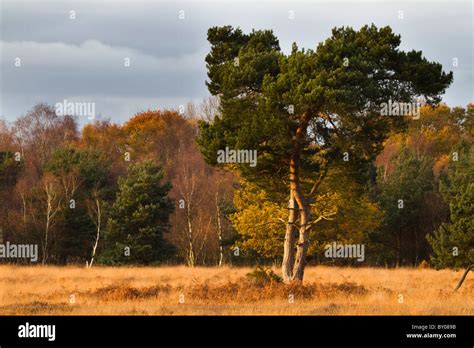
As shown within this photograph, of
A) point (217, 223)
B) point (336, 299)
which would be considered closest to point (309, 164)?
point (336, 299)

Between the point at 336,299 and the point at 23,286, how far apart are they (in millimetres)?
12374

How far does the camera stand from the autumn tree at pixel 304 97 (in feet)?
77.5

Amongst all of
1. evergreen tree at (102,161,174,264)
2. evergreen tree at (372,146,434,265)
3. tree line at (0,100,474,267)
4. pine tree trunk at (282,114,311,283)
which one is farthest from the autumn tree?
evergreen tree at (372,146,434,265)

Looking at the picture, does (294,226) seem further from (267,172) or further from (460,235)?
(460,235)

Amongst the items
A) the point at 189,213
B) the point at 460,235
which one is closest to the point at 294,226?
the point at 460,235

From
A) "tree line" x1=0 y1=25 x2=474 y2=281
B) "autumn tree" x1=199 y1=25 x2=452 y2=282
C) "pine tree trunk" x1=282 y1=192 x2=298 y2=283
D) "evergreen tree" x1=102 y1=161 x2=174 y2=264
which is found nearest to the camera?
"autumn tree" x1=199 y1=25 x2=452 y2=282

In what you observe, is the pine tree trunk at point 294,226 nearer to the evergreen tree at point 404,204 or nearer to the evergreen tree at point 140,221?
the evergreen tree at point 140,221

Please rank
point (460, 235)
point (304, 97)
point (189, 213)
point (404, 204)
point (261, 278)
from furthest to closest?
point (404, 204)
point (189, 213)
point (460, 235)
point (261, 278)
point (304, 97)

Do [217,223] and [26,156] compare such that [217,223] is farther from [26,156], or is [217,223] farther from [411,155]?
[26,156]

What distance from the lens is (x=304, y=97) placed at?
2308cm

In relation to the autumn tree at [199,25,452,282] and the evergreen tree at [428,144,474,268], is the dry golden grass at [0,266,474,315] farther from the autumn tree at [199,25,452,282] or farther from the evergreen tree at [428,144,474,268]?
the autumn tree at [199,25,452,282]

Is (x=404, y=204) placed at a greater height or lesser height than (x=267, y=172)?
lesser

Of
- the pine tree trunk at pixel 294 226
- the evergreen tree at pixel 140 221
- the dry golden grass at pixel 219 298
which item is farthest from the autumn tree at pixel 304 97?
the evergreen tree at pixel 140 221

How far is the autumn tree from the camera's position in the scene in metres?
23.6
